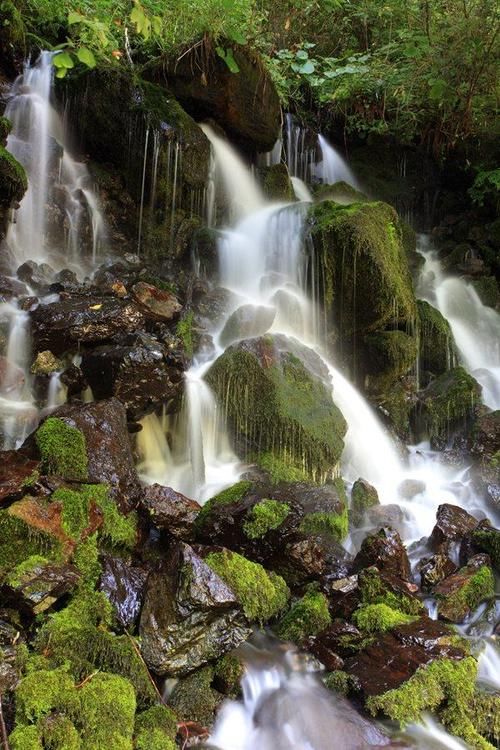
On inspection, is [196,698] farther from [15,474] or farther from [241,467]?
[241,467]

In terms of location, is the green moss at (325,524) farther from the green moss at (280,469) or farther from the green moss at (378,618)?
the green moss at (378,618)

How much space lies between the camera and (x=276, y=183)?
45.2ft

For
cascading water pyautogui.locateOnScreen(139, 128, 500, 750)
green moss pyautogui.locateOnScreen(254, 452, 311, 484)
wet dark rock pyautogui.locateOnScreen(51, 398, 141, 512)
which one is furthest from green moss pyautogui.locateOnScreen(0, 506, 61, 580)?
green moss pyautogui.locateOnScreen(254, 452, 311, 484)

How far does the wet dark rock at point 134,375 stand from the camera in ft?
22.5

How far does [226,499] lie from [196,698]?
7.96ft

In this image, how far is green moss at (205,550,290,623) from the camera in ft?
14.6

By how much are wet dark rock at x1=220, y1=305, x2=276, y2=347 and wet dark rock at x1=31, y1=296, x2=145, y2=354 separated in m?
1.86

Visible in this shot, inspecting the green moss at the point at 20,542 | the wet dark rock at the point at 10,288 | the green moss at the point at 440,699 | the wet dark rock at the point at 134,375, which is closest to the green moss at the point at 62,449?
the green moss at the point at 20,542

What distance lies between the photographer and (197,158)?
Answer: 12281 millimetres

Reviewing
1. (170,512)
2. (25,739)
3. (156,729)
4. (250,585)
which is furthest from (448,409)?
(25,739)

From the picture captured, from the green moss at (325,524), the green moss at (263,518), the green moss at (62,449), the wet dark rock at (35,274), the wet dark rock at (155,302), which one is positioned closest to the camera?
the green moss at (62,449)

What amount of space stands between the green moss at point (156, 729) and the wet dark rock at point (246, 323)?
6.68 meters

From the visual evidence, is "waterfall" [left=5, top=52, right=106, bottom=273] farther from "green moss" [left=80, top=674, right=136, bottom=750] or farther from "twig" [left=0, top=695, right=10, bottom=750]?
"twig" [left=0, top=695, right=10, bottom=750]

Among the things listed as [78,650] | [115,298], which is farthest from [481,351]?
[78,650]
